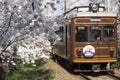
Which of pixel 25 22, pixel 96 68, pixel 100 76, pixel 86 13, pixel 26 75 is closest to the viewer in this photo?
pixel 25 22

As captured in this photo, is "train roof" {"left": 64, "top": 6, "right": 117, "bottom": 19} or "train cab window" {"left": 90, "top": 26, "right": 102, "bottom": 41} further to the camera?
"train cab window" {"left": 90, "top": 26, "right": 102, "bottom": 41}

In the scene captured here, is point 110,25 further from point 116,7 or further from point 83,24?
point 116,7

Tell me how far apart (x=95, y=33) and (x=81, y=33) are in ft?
2.11

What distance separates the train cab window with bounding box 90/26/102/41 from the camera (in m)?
19.7

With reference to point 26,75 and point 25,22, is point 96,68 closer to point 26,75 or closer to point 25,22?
point 26,75

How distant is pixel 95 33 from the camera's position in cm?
1983

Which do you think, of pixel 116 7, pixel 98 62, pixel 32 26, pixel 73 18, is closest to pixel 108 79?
pixel 98 62

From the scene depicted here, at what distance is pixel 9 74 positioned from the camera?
18.3m

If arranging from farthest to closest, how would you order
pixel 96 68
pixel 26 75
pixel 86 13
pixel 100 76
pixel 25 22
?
pixel 96 68 → pixel 86 13 → pixel 100 76 → pixel 26 75 → pixel 25 22

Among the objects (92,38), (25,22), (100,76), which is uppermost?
(25,22)

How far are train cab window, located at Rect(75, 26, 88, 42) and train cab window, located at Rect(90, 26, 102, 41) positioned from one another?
0.29 meters

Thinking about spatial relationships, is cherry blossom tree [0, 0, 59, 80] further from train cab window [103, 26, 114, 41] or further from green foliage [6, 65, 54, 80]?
train cab window [103, 26, 114, 41]

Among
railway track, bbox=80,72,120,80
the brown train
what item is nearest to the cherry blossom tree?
railway track, bbox=80,72,120,80

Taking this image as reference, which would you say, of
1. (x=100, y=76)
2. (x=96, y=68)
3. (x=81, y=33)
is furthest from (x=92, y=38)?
(x=100, y=76)
